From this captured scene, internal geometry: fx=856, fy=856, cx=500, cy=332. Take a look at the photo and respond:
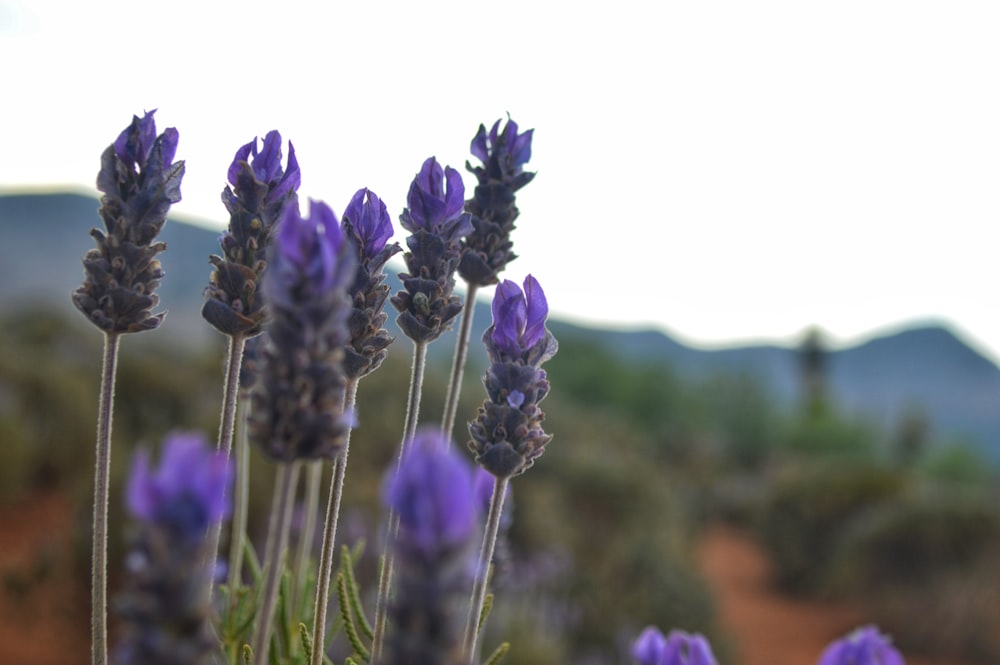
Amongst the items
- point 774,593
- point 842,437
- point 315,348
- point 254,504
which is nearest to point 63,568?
point 254,504

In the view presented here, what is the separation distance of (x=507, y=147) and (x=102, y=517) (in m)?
0.79

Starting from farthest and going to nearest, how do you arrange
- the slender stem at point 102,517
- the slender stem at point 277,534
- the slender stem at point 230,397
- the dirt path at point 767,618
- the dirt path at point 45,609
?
the dirt path at point 767,618 < the dirt path at point 45,609 < the slender stem at point 230,397 < the slender stem at point 102,517 < the slender stem at point 277,534

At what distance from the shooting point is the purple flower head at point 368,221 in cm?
126

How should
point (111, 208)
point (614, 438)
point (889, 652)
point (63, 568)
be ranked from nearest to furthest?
point (111, 208)
point (889, 652)
point (63, 568)
point (614, 438)

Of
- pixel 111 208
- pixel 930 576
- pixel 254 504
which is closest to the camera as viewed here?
pixel 111 208

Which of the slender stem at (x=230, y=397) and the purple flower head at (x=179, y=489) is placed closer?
the purple flower head at (x=179, y=489)

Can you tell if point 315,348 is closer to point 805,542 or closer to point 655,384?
point 805,542

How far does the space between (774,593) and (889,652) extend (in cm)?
1548

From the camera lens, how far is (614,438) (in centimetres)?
1900

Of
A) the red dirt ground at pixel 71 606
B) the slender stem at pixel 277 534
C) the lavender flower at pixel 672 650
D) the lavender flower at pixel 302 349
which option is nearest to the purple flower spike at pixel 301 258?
the lavender flower at pixel 302 349

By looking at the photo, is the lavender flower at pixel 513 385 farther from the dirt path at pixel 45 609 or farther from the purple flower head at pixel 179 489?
the dirt path at pixel 45 609

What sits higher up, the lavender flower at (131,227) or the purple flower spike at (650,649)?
the lavender flower at (131,227)

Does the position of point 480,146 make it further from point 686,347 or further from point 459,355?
point 686,347

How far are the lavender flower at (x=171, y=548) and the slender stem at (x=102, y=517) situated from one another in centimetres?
45
